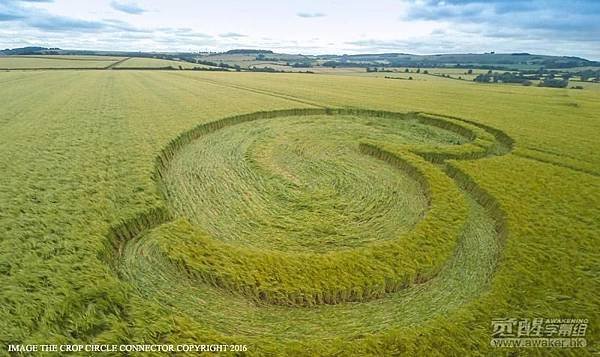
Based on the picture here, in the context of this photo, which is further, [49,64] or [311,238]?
[49,64]

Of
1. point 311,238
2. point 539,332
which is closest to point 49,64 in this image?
point 311,238

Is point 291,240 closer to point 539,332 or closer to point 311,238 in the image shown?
point 311,238

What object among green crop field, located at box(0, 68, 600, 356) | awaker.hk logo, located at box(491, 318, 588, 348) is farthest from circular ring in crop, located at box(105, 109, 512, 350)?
awaker.hk logo, located at box(491, 318, 588, 348)

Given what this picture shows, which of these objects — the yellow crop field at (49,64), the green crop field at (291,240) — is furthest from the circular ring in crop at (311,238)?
the yellow crop field at (49,64)

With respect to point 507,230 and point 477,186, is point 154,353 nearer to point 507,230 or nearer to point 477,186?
point 507,230

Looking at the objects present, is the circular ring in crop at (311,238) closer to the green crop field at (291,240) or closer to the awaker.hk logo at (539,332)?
the green crop field at (291,240)

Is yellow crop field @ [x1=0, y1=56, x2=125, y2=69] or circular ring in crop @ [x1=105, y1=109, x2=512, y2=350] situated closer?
circular ring in crop @ [x1=105, y1=109, x2=512, y2=350]

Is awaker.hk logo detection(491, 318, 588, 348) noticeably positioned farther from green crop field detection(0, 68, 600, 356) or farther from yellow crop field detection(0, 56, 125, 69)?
yellow crop field detection(0, 56, 125, 69)
